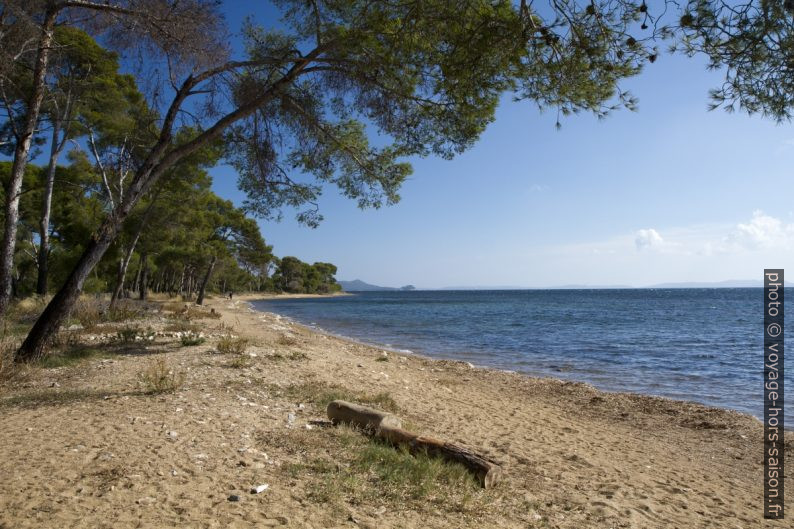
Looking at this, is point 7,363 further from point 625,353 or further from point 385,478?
point 625,353

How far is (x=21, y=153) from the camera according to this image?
8.30 m

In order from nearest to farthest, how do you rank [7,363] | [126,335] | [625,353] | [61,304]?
[7,363] < [61,304] < [126,335] < [625,353]

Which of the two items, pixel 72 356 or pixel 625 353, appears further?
pixel 625 353

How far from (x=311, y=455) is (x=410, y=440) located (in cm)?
105

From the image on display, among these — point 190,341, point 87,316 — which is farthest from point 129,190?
point 87,316

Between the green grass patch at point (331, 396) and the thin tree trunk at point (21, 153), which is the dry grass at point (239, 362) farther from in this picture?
the thin tree trunk at point (21, 153)

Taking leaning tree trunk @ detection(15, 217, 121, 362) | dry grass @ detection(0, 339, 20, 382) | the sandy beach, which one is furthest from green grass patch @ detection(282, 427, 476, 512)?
leaning tree trunk @ detection(15, 217, 121, 362)

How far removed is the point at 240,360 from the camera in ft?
29.2

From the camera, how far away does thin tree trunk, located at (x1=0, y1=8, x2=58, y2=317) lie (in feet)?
25.1

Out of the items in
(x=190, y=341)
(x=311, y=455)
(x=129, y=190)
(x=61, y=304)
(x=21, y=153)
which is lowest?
(x=311, y=455)

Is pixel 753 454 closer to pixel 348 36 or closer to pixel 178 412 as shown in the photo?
pixel 178 412

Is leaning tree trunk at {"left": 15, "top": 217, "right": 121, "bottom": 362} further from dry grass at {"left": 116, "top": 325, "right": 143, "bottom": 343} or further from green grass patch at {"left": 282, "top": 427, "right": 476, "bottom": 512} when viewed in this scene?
green grass patch at {"left": 282, "top": 427, "right": 476, "bottom": 512}

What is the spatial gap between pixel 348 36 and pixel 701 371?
1410cm

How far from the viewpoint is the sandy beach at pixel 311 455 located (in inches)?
132
